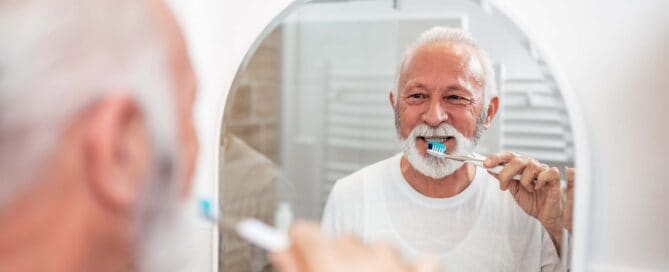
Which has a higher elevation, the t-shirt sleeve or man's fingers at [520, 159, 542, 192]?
man's fingers at [520, 159, 542, 192]

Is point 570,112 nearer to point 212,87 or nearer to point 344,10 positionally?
point 344,10

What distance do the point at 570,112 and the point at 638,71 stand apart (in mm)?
115

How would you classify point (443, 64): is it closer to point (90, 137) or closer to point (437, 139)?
point (437, 139)

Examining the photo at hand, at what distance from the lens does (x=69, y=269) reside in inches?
32.9

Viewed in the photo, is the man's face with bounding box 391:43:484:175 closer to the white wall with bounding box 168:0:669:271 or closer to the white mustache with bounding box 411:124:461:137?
the white mustache with bounding box 411:124:461:137

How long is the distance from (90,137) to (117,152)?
4 centimetres

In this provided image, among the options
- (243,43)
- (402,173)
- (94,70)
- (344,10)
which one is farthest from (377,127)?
(94,70)

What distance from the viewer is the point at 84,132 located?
80 centimetres

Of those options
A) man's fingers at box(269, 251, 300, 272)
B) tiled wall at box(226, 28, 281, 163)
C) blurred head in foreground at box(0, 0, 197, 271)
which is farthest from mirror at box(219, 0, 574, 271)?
blurred head in foreground at box(0, 0, 197, 271)

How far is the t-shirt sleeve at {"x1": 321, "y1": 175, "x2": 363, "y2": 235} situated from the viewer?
1.01 metres

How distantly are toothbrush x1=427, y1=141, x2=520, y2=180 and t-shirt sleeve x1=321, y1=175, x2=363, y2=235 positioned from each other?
15 centimetres

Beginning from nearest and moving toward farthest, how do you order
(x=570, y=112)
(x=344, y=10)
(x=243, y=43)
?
1. (x=570, y=112)
2. (x=344, y=10)
3. (x=243, y=43)

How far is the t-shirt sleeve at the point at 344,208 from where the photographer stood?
3.32ft

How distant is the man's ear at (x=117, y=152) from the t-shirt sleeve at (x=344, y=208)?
330 millimetres
